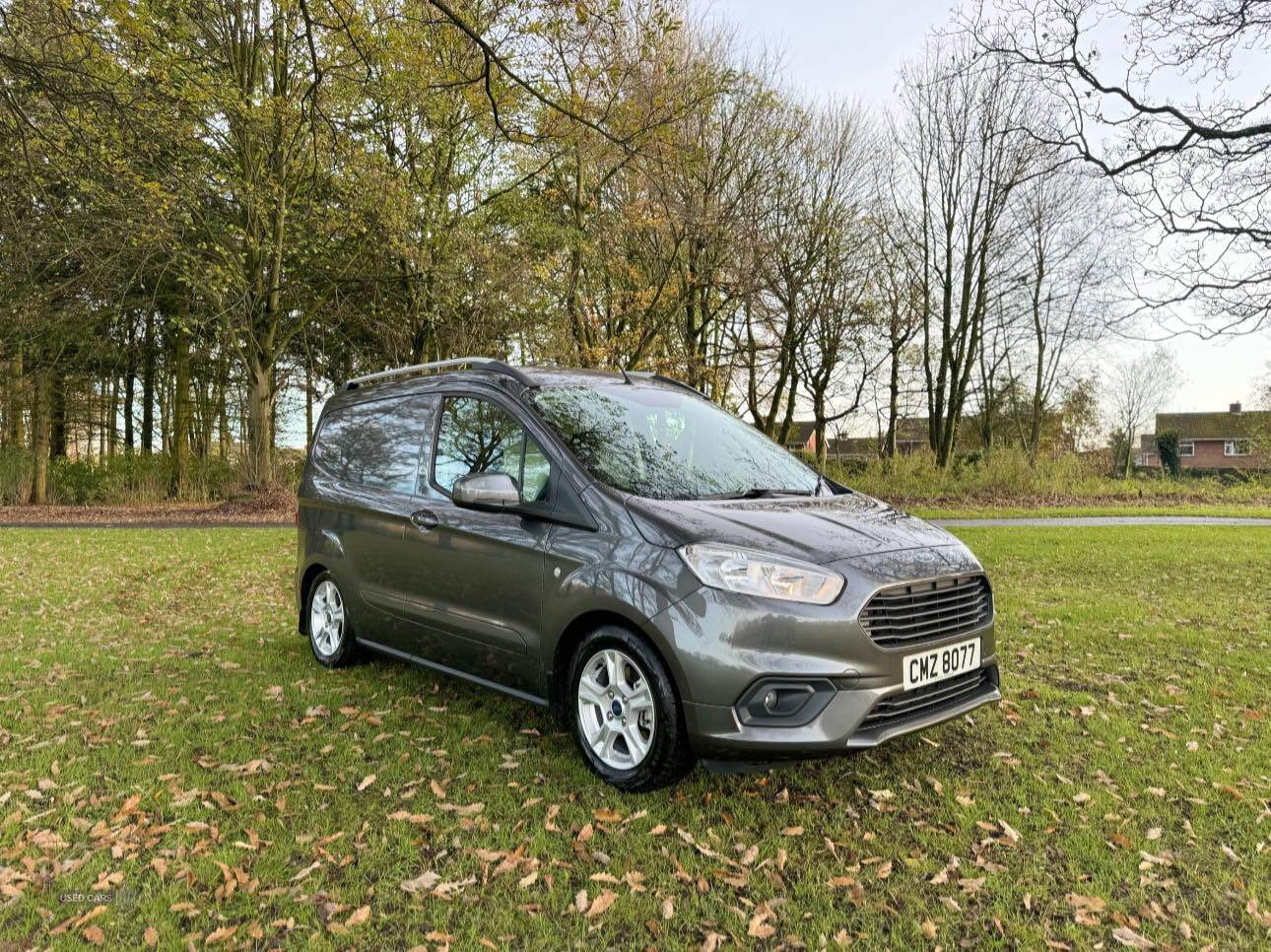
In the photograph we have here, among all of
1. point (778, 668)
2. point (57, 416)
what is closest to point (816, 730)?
point (778, 668)

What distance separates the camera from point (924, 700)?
3.30 metres

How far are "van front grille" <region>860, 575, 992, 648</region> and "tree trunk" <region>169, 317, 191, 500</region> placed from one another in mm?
20893

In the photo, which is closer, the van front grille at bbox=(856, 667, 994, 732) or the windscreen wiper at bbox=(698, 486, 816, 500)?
the van front grille at bbox=(856, 667, 994, 732)

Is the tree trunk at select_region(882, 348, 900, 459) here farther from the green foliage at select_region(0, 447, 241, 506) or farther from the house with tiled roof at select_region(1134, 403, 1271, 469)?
the house with tiled roof at select_region(1134, 403, 1271, 469)

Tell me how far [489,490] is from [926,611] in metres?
1.98

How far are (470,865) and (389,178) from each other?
14170 millimetres

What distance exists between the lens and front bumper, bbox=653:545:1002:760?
9.89ft

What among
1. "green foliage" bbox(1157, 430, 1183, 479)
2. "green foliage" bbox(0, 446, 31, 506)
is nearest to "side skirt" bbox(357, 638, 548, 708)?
"green foliage" bbox(0, 446, 31, 506)

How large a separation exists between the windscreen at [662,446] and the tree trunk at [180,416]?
63.3ft

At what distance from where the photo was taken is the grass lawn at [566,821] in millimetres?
2564

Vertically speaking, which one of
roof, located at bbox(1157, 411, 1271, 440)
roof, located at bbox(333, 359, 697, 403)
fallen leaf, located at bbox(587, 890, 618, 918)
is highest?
roof, located at bbox(1157, 411, 1271, 440)

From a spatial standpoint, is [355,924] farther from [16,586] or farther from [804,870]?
[16,586]

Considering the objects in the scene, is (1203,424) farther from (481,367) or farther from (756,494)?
(481,367)

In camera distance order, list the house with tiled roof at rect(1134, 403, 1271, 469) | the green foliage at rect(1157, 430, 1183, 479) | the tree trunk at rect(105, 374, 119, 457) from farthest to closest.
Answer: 1. the house with tiled roof at rect(1134, 403, 1271, 469)
2. the green foliage at rect(1157, 430, 1183, 479)
3. the tree trunk at rect(105, 374, 119, 457)
